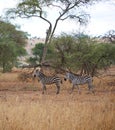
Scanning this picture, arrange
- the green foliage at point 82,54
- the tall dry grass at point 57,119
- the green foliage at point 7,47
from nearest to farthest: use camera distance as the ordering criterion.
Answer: the tall dry grass at point 57,119 < the green foliage at point 7,47 < the green foliage at point 82,54

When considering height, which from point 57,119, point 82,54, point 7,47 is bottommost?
point 57,119

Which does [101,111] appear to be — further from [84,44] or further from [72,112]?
[84,44]

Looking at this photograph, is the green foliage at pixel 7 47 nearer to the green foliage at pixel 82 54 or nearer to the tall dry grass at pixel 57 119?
the green foliage at pixel 82 54

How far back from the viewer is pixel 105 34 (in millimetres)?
31203

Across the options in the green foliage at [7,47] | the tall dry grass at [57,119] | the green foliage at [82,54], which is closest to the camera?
the tall dry grass at [57,119]

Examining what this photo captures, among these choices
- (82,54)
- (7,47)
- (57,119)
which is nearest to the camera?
(57,119)

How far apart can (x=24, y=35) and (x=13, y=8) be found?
606 cm

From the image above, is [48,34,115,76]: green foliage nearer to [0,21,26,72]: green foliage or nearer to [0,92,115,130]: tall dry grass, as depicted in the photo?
[0,21,26,72]: green foliage

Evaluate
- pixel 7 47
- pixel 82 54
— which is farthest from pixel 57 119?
pixel 82 54

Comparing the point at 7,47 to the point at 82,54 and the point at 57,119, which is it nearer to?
the point at 82,54

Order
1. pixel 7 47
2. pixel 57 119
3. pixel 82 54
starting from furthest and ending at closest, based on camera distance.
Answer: pixel 82 54
pixel 7 47
pixel 57 119

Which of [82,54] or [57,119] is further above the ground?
[82,54]

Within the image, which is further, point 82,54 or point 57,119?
point 82,54

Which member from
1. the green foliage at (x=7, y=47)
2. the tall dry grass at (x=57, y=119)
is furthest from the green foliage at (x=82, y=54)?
the tall dry grass at (x=57, y=119)
